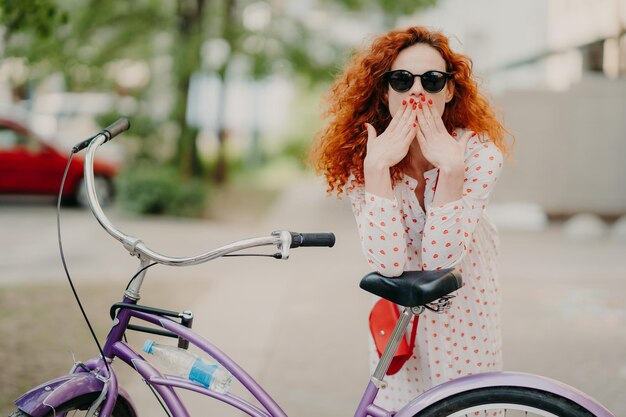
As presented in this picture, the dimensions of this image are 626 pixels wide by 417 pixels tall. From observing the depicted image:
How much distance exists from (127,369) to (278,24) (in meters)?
9.53

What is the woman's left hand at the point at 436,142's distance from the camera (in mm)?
2178

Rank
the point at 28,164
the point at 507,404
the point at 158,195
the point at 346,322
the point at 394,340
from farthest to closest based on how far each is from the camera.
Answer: the point at 28,164
the point at 158,195
the point at 346,322
the point at 394,340
the point at 507,404

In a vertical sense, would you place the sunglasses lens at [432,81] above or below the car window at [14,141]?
above

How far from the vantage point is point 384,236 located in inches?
85.4

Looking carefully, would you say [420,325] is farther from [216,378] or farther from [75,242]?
[75,242]

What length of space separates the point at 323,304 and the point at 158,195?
249 inches

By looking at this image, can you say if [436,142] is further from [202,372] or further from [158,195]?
[158,195]

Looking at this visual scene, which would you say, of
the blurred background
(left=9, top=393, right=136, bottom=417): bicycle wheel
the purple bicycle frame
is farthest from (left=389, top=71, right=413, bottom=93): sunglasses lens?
the blurred background

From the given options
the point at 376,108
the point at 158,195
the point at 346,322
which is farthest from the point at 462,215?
the point at 158,195

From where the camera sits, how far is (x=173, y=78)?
1302cm

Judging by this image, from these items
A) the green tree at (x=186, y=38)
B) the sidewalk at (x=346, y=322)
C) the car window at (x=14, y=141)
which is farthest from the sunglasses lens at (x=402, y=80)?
the car window at (x=14, y=141)

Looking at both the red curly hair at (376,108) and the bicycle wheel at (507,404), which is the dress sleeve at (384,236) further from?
the bicycle wheel at (507,404)

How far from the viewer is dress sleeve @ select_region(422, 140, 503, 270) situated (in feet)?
7.10

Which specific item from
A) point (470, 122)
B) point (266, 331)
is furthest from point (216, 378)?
point (266, 331)
